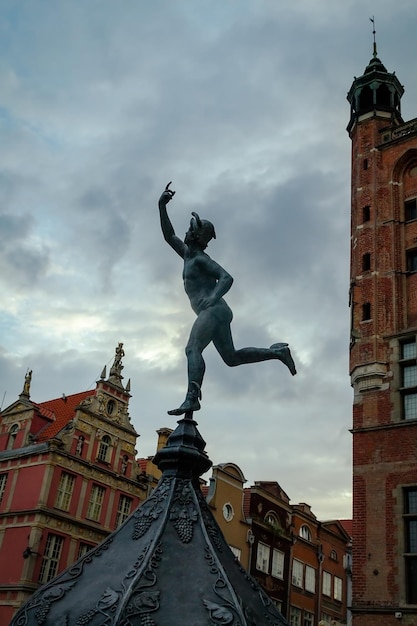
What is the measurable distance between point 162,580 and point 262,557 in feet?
95.2

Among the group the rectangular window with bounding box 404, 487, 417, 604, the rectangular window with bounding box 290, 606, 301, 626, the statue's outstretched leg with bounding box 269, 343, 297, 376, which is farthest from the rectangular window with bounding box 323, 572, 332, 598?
the statue's outstretched leg with bounding box 269, 343, 297, 376

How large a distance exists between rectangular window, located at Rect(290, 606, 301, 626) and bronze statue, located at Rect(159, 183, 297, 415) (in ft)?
95.9

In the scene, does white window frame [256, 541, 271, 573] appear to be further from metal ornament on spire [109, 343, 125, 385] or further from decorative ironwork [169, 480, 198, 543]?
decorative ironwork [169, 480, 198, 543]

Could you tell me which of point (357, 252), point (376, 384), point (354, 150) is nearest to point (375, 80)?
point (354, 150)

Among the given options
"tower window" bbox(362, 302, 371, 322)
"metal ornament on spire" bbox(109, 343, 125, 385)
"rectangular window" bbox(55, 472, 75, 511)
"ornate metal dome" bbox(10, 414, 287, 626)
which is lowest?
"ornate metal dome" bbox(10, 414, 287, 626)

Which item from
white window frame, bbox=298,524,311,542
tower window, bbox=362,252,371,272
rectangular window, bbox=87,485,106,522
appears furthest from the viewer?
white window frame, bbox=298,524,311,542

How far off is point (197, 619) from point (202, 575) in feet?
0.97

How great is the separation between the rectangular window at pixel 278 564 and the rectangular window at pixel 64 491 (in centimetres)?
1057

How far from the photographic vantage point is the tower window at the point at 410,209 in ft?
74.0

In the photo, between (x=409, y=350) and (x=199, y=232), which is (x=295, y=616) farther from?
(x=199, y=232)

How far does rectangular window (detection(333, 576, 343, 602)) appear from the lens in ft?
115

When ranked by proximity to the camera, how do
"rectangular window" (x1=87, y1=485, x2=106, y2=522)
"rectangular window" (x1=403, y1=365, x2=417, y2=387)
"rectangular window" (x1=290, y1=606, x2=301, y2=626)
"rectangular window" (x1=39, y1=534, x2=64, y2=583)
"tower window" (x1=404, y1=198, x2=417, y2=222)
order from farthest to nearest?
1. "rectangular window" (x1=290, y1=606, x2=301, y2=626)
2. "rectangular window" (x1=87, y1=485, x2=106, y2=522)
3. "rectangular window" (x1=39, y1=534, x2=64, y2=583)
4. "tower window" (x1=404, y1=198, x2=417, y2=222)
5. "rectangular window" (x1=403, y1=365, x2=417, y2=387)

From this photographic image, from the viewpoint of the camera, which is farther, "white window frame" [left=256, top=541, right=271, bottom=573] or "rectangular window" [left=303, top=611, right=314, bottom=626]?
"rectangular window" [left=303, top=611, right=314, bottom=626]

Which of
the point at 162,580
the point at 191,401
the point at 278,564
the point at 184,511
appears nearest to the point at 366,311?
the point at 278,564
